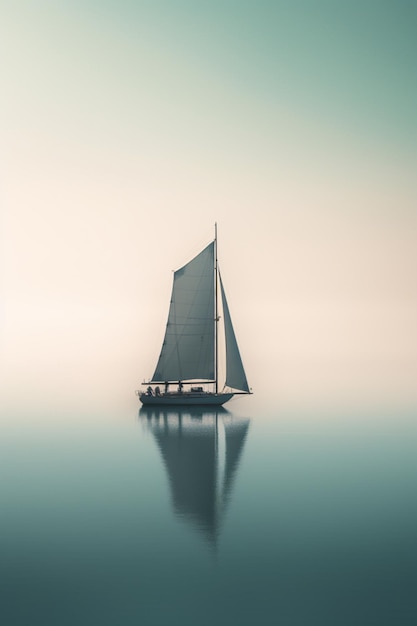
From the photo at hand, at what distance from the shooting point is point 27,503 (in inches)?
1982

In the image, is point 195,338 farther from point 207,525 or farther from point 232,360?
point 207,525

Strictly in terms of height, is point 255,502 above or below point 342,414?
below

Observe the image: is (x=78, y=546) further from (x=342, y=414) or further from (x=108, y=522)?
(x=342, y=414)

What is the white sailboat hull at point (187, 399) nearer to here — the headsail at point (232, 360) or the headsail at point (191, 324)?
the headsail at point (232, 360)

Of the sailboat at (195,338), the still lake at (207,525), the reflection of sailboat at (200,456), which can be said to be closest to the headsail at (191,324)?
the sailboat at (195,338)

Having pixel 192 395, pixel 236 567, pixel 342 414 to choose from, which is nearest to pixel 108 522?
pixel 236 567

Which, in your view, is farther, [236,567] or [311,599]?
[236,567]

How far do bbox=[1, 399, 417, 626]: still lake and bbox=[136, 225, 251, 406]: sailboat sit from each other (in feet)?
24.4

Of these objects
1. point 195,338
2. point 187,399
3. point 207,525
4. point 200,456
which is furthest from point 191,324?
point 207,525

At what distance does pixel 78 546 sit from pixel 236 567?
34.9 feet

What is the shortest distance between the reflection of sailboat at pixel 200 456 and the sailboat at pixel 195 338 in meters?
2.23

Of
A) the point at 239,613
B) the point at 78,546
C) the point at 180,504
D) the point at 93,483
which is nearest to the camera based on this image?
the point at 239,613

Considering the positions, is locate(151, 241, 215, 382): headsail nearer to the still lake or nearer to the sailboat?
Result: the sailboat

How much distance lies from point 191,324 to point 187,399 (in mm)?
9819
